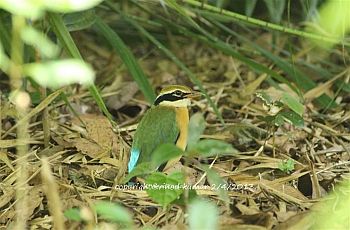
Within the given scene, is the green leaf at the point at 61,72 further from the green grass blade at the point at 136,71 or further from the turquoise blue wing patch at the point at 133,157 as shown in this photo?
the green grass blade at the point at 136,71

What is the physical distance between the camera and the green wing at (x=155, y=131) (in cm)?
347

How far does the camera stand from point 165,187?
2.59 m

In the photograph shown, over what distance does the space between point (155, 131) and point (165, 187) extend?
1.03 metres

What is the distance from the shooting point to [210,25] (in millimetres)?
4938

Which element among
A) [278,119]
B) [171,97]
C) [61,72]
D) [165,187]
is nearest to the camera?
[61,72]

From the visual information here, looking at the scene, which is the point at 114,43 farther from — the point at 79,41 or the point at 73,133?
the point at 79,41

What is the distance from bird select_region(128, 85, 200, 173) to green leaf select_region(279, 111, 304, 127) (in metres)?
0.52

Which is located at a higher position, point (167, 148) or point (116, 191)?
point (167, 148)

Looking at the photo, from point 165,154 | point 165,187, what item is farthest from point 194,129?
point 165,187

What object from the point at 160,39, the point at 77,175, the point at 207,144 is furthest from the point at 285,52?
the point at 207,144

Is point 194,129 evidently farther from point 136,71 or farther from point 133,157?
point 136,71

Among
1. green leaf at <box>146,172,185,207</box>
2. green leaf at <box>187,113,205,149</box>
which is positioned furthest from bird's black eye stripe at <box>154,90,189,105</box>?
green leaf at <box>187,113,205,149</box>

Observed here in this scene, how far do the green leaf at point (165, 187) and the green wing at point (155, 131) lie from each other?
2.50 feet

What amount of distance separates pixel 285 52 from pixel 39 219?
2598 mm
